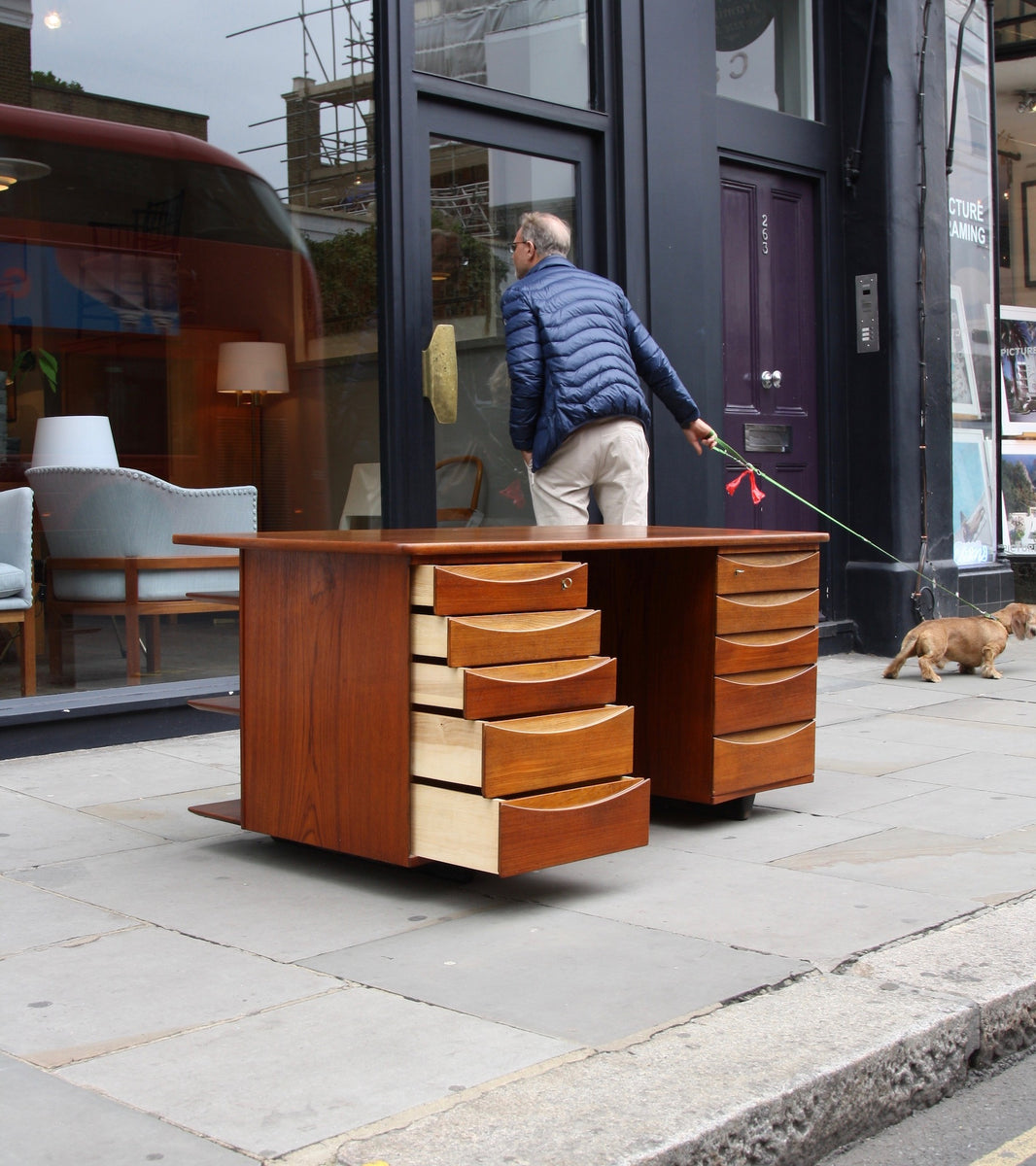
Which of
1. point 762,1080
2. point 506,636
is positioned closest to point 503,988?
point 762,1080

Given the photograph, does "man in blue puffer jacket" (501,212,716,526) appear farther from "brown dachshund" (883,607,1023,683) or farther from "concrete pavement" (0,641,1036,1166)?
"brown dachshund" (883,607,1023,683)

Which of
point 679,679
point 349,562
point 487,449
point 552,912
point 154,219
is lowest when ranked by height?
point 552,912

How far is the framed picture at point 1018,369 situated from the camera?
10750 millimetres

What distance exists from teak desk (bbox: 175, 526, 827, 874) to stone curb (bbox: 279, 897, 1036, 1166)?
915 millimetres

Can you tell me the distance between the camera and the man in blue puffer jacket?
5773mm

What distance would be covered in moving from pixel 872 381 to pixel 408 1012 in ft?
22.9

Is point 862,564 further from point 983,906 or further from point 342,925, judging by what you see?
point 342,925

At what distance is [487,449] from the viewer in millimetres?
7316

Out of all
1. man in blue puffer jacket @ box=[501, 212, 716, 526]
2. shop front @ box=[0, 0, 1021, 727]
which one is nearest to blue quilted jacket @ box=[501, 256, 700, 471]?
man in blue puffer jacket @ box=[501, 212, 716, 526]

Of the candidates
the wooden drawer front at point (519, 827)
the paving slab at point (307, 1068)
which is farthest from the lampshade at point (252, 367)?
the paving slab at point (307, 1068)

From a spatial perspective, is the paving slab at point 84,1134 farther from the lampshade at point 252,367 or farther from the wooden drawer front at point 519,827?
the lampshade at point 252,367

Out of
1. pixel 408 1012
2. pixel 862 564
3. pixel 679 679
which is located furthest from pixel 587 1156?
pixel 862 564

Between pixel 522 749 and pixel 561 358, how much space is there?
2.53 m

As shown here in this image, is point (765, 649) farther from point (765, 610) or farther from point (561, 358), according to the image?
point (561, 358)
